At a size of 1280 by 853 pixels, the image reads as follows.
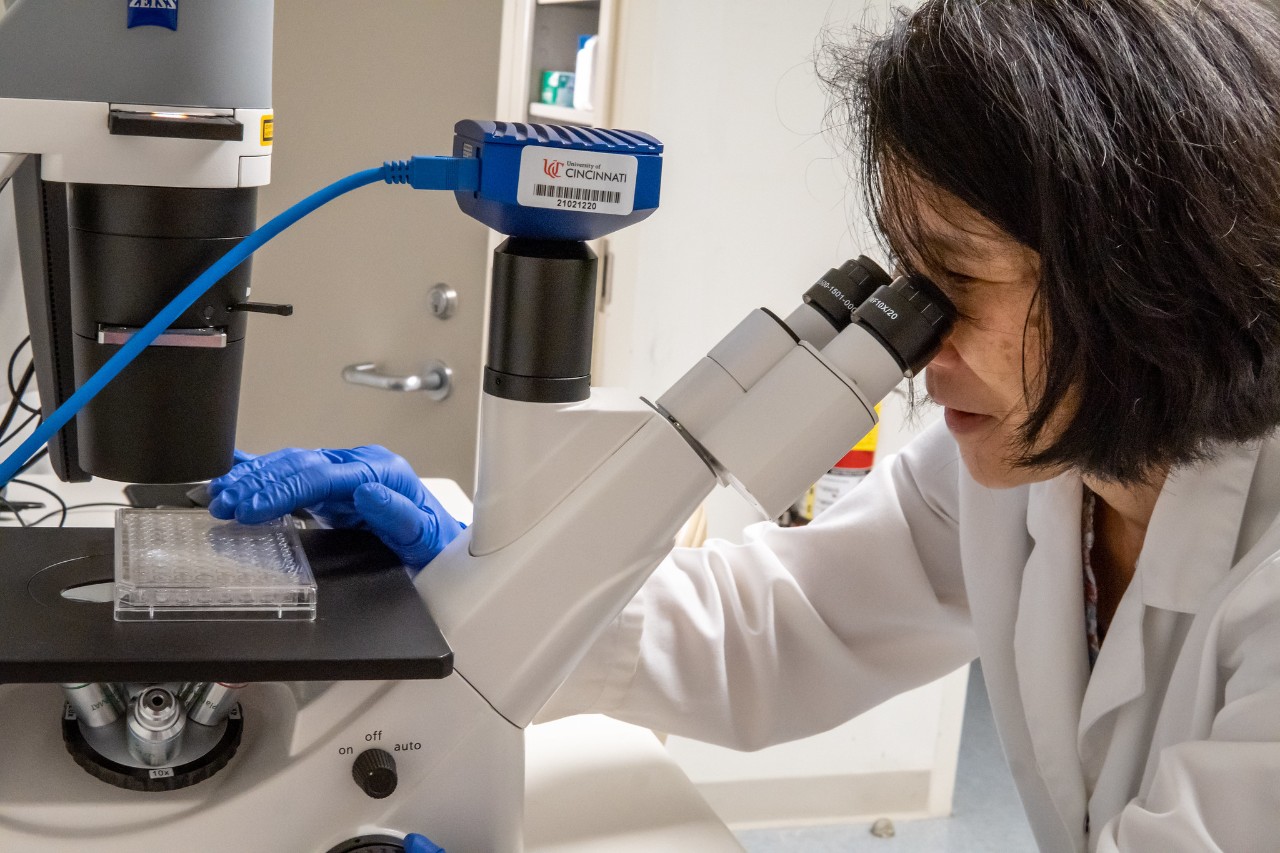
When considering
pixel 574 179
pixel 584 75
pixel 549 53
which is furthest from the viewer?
pixel 549 53

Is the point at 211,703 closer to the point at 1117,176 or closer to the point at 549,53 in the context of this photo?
the point at 1117,176

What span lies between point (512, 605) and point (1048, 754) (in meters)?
0.57

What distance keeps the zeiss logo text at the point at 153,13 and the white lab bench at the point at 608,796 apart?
1.92 ft

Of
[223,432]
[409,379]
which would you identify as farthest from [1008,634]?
[409,379]

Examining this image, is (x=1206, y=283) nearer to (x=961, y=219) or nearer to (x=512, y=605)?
(x=961, y=219)

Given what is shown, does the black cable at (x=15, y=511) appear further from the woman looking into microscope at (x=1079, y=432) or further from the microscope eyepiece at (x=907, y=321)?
the microscope eyepiece at (x=907, y=321)

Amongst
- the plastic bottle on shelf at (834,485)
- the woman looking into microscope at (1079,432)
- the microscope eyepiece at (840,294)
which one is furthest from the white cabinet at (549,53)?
the microscope eyepiece at (840,294)

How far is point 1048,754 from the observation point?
1.03 metres

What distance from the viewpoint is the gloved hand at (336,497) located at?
0.81m

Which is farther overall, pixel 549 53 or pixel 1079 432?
pixel 549 53

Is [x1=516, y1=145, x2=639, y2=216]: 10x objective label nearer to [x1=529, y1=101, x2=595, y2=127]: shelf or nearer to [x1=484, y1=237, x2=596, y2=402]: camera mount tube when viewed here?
[x1=484, y1=237, x2=596, y2=402]: camera mount tube

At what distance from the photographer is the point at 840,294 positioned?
2.45 feet

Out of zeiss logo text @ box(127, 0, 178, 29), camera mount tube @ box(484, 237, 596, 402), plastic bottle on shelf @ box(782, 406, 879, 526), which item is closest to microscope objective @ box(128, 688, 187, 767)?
camera mount tube @ box(484, 237, 596, 402)

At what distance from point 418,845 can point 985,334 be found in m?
0.51
